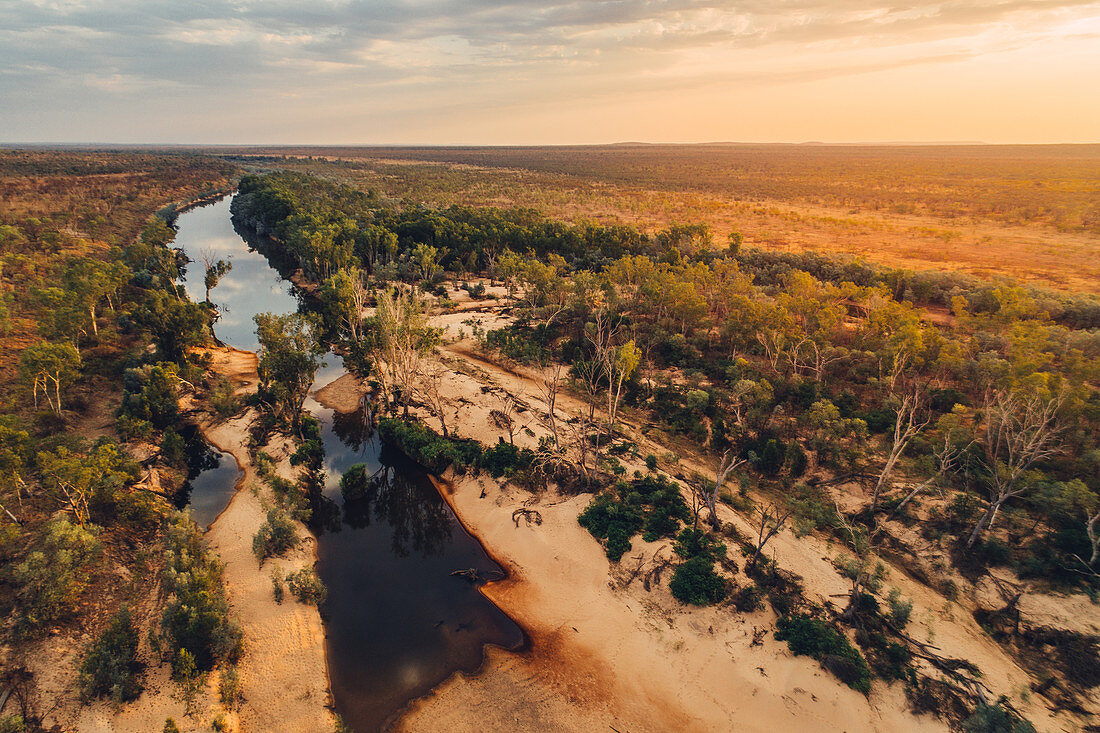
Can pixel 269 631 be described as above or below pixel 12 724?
below

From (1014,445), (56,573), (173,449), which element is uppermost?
(1014,445)

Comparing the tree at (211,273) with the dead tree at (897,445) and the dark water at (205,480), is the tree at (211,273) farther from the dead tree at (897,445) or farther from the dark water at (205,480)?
the dead tree at (897,445)

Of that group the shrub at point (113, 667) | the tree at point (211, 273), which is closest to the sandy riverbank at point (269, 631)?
the shrub at point (113, 667)

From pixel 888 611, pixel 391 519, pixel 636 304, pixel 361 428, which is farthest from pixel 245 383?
pixel 888 611

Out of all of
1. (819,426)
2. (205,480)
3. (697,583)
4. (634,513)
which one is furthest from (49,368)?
Result: (819,426)

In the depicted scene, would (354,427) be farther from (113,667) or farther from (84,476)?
(113,667)

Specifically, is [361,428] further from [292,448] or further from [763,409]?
[763,409]
